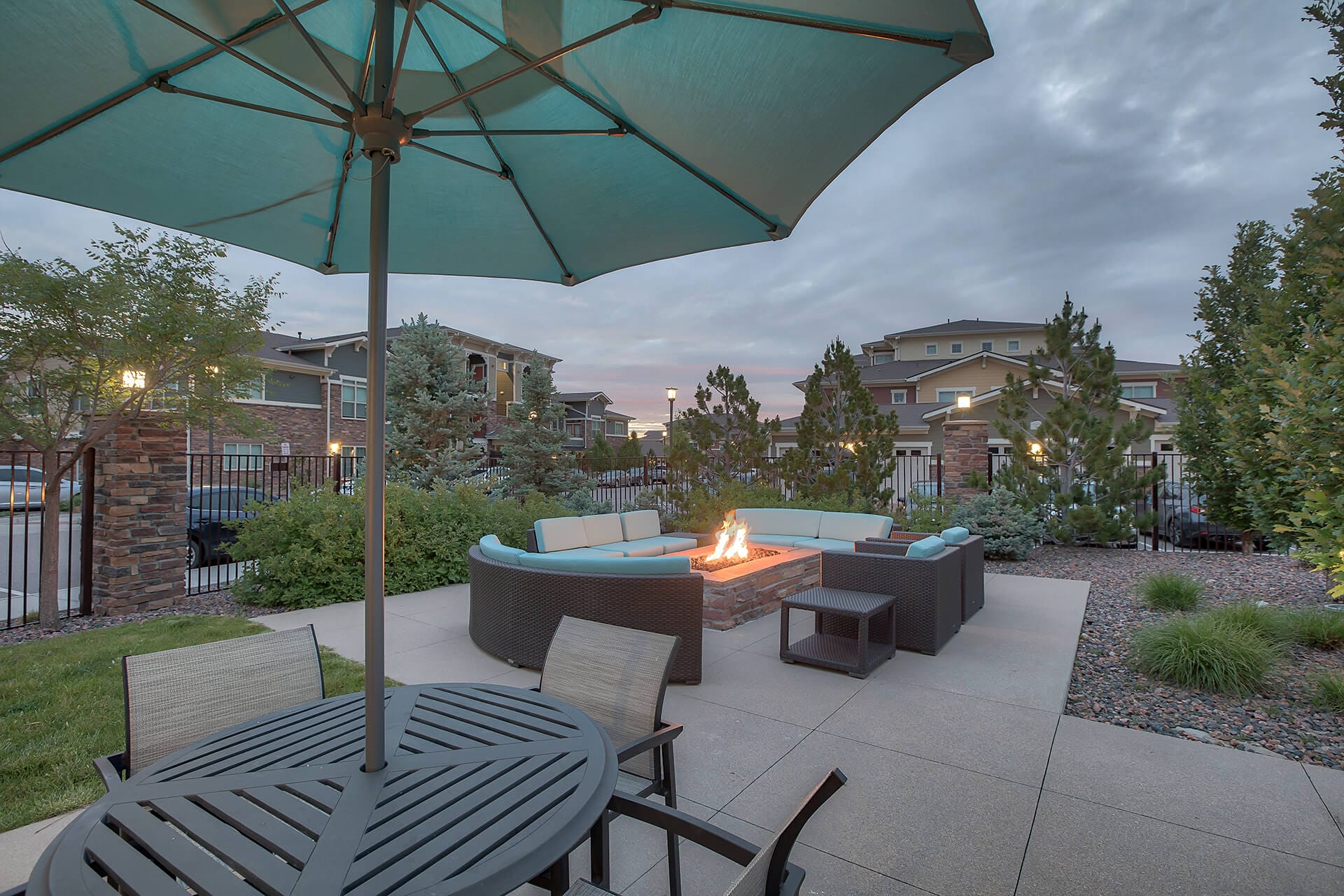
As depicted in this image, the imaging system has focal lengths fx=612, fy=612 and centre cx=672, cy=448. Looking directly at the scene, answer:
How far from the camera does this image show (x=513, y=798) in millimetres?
1431

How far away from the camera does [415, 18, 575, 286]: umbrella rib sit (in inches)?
91.5

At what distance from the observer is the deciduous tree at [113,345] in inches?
205

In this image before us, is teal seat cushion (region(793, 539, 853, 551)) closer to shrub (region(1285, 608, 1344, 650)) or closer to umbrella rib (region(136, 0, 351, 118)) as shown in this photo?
shrub (region(1285, 608, 1344, 650))

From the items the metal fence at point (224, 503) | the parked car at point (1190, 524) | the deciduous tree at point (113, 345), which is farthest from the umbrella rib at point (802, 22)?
the parked car at point (1190, 524)

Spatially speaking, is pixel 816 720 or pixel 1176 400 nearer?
pixel 816 720

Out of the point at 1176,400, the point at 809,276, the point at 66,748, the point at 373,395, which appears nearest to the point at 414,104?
the point at 373,395

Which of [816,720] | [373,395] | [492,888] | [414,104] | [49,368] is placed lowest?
[816,720]

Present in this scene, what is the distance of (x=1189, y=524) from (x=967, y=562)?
767cm

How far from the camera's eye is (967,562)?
19.3 feet

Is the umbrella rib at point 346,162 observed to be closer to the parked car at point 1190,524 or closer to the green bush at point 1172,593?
the green bush at point 1172,593

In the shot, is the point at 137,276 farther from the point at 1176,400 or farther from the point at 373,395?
the point at 1176,400

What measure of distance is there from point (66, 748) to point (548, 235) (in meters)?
3.54

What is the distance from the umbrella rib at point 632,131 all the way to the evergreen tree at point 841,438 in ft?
26.5

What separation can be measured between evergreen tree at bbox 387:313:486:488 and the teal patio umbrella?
1044 cm
